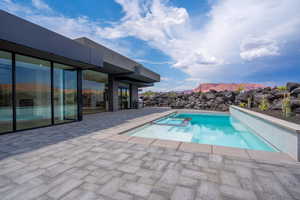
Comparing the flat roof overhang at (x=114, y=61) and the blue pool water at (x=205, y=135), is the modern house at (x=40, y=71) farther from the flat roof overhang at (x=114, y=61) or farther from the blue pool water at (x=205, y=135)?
the blue pool water at (x=205, y=135)

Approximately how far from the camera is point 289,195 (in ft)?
4.61

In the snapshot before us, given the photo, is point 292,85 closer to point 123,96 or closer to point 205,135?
point 205,135

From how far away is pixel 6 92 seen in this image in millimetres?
4398

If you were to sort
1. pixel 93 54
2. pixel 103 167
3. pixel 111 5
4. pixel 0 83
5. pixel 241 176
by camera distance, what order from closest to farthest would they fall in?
pixel 241 176 < pixel 103 167 < pixel 0 83 < pixel 93 54 < pixel 111 5

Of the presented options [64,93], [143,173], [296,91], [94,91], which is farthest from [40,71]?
[296,91]

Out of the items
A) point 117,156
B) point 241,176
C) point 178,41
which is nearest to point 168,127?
point 117,156

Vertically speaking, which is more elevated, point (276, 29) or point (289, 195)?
point (276, 29)

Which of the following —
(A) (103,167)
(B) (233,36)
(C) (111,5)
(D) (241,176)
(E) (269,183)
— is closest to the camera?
(E) (269,183)

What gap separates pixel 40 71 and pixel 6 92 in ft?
4.55

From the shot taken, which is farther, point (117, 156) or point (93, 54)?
point (93, 54)

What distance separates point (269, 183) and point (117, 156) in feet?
7.41

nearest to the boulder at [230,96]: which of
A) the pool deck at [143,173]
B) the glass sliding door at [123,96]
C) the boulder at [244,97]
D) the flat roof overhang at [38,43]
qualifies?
the boulder at [244,97]

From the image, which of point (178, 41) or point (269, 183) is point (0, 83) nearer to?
point (269, 183)

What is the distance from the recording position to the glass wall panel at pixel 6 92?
4.11m
